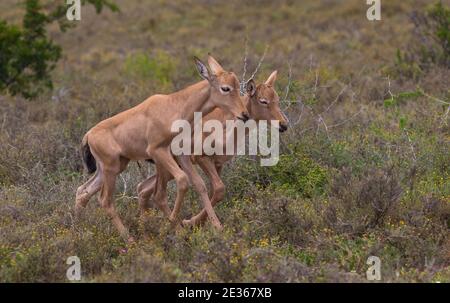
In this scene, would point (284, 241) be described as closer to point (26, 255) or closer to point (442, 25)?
point (26, 255)

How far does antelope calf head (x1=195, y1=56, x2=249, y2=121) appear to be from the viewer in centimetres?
981

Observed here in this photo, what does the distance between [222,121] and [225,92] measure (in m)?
0.94

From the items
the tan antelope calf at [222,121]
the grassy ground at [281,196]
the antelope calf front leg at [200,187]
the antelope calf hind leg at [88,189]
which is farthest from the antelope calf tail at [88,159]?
the antelope calf front leg at [200,187]

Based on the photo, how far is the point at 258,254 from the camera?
320 inches

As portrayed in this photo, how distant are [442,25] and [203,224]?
10.4 m

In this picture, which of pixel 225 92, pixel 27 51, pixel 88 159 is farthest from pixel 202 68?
pixel 27 51

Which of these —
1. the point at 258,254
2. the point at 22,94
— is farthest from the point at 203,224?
the point at 22,94

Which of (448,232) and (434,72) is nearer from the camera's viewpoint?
(448,232)

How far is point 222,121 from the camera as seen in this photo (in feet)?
35.2

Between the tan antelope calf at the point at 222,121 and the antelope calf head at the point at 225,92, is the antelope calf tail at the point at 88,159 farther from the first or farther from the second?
the antelope calf head at the point at 225,92

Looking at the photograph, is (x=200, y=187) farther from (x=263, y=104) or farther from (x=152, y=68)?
(x=152, y=68)

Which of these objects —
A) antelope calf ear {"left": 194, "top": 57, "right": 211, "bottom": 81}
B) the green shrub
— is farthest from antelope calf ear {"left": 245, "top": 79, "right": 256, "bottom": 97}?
the green shrub

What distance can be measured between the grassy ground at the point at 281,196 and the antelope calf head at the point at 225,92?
1080 millimetres

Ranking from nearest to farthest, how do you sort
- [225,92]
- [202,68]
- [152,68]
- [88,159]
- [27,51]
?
[202,68]
[225,92]
[88,159]
[27,51]
[152,68]
